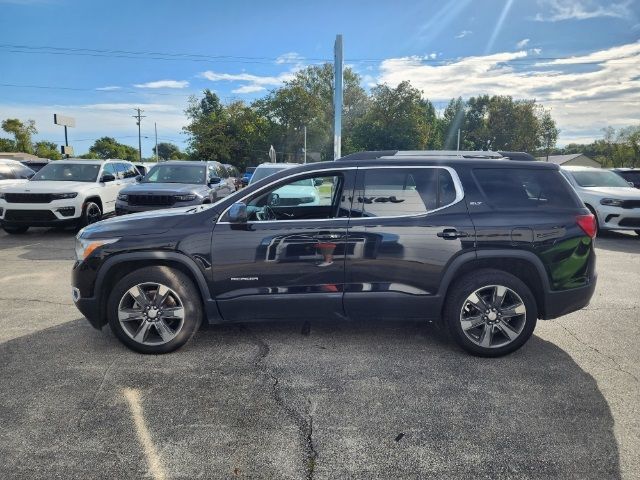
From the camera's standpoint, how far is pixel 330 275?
12.5 feet

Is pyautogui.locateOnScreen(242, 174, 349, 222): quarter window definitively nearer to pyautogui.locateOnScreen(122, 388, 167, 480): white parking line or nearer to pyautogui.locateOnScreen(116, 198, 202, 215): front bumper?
pyautogui.locateOnScreen(122, 388, 167, 480): white parking line

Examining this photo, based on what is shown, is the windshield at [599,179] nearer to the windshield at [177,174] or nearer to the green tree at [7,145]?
the windshield at [177,174]

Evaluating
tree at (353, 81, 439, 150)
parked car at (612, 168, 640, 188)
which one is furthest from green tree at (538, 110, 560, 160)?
parked car at (612, 168, 640, 188)

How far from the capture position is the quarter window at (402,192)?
3.84m

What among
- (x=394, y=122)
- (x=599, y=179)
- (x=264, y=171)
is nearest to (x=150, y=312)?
(x=264, y=171)

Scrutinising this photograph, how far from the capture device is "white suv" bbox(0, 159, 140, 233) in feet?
31.7

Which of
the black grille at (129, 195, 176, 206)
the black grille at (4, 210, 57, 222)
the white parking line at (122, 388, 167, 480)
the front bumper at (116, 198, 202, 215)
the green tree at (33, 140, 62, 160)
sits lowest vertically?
the white parking line at (122, 388, 167, 480)

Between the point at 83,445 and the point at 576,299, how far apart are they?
3.93 meters

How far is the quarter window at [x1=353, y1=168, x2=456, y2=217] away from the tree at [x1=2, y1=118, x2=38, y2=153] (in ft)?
236

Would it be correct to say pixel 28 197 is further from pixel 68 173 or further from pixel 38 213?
pixel 68 173

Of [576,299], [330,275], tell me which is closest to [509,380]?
[576,299]

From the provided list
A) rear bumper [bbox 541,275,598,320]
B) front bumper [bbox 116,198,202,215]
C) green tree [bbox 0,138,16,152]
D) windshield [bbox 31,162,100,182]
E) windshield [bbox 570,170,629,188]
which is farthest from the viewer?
green tree [bbox 0,138,16,152]

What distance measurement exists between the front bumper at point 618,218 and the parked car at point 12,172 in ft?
49.0

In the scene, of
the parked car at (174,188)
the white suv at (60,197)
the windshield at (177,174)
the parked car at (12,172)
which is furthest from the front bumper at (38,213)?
the parked car at (12,172)
